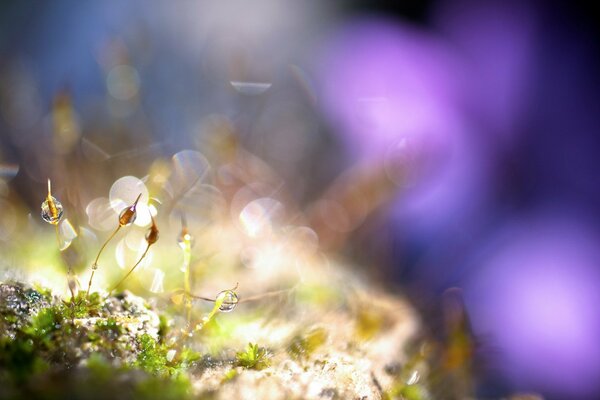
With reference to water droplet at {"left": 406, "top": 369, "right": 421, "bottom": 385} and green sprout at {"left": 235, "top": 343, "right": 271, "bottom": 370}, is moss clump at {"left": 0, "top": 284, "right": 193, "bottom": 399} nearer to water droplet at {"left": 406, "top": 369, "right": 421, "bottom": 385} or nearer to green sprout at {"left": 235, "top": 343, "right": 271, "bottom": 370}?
green sprout at {"left": 235, "top": 343, "right": 271, "bottom": 370}

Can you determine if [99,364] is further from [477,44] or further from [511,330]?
[477,44]

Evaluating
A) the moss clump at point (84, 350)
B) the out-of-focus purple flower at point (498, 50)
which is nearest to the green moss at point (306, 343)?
the moss clump at point (84, 350)

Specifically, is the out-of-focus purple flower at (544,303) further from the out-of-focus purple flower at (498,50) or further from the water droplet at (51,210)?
the water droplet at (51,210)

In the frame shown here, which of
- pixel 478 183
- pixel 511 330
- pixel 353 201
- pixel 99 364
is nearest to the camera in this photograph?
pixel 99 364

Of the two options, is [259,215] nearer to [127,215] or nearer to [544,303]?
[127,215]

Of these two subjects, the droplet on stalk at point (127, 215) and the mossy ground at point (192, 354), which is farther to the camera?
the droplet on stalk at point (127, 215)

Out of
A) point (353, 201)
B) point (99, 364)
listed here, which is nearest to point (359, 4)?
point (353, 201)
